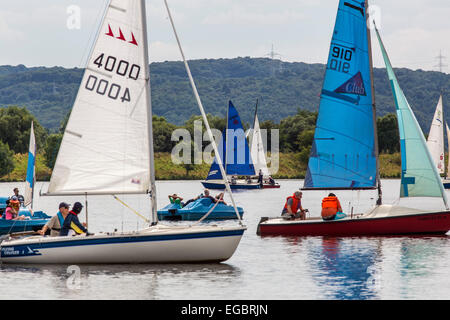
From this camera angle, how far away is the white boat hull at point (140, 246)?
2538 cm

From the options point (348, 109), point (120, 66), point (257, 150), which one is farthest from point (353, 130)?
point (257, 150)

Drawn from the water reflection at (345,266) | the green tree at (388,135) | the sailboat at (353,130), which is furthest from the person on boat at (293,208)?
the green tree at (388,135)

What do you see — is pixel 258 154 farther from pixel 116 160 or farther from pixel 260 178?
pixel 116 160

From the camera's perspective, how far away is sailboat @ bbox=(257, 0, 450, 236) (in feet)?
115

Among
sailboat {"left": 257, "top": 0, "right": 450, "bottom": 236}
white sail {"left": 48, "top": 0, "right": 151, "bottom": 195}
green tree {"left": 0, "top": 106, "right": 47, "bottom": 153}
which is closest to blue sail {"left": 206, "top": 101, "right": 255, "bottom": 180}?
sailboat {"left": 257, "top": 0, "right": 450, "bottom": 236}

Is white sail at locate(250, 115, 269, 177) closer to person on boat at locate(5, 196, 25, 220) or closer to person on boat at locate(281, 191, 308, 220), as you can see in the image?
person on boat at locate(281, 191, 308, 220)

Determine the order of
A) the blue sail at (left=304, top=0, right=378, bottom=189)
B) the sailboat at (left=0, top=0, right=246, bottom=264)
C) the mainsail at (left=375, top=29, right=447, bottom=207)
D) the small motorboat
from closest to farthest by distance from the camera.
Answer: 1. the sailboat at (left=0, top=0, right=246, bottom=264)
2. the mainsail at (left=375, top=29, right=447, bottom=207)
3. the blue sail at (left=304, top=0, right=378, bottom=189)
4. the small motorboat

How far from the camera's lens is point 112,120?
86.5ft

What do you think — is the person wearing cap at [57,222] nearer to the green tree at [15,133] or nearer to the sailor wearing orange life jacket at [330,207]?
the sailor wearing orange life jacket at [330,207]

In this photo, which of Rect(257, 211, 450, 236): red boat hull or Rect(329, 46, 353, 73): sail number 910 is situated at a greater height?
Rect(329, 46, 353, 73): sail number 910

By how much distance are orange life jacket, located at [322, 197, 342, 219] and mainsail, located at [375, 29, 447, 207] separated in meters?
3.05

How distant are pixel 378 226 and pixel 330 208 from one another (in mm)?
2119
